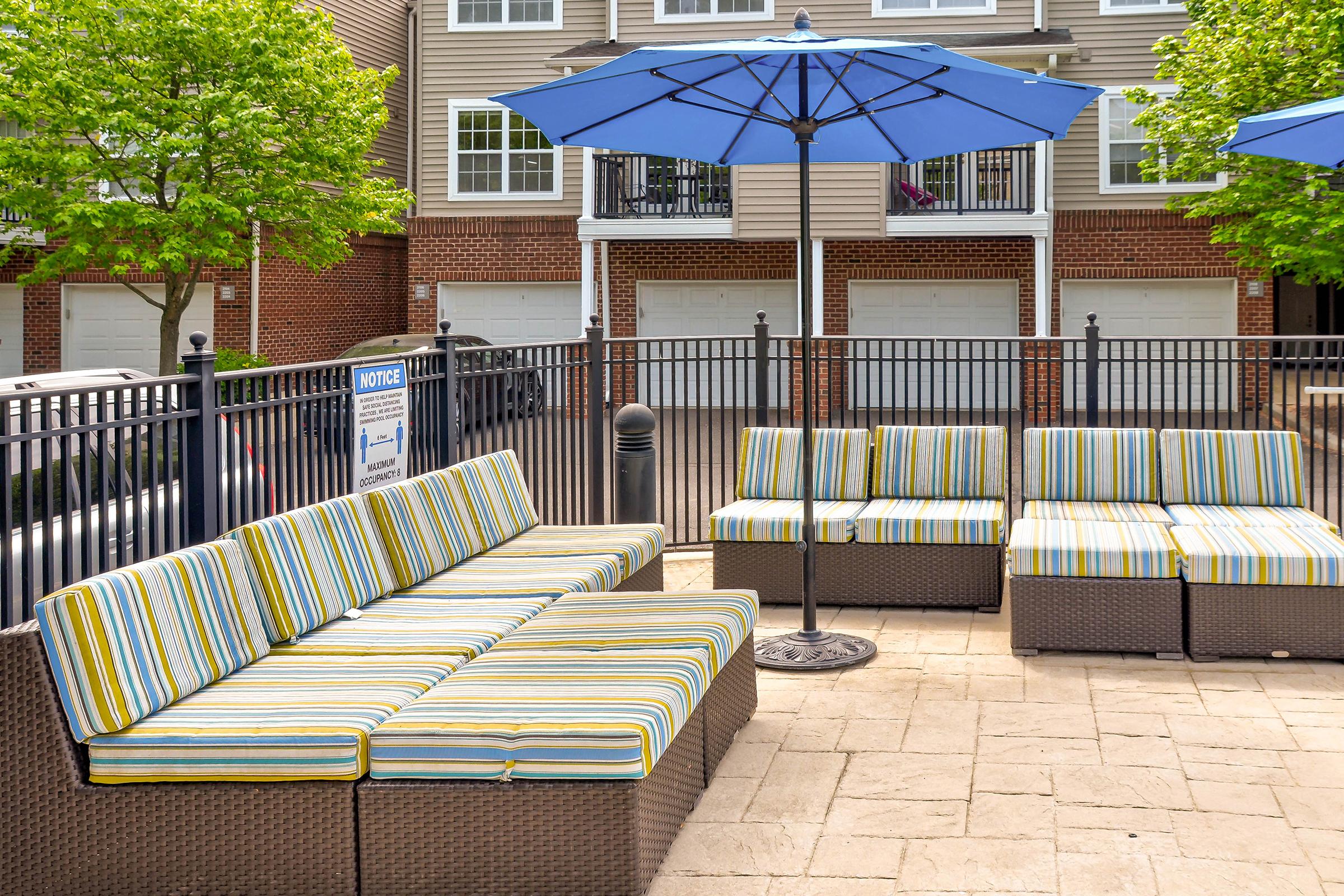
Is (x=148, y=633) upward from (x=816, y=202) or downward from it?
downward

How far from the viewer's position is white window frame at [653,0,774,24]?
72.3 ft

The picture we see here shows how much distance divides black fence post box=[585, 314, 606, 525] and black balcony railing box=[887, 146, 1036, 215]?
12.5 meters

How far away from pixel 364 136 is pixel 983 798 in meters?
16.7

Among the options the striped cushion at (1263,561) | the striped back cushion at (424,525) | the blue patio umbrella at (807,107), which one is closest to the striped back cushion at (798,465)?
the blue patio umbrella at (807,107)

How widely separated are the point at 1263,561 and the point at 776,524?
8.42 ft

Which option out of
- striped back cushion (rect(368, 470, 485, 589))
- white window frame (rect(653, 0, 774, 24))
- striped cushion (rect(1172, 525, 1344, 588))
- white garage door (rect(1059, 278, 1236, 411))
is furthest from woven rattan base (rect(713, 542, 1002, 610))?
white window frame (rect(653, 0, 774, 24))

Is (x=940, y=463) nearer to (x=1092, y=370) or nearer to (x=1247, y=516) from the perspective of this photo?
(x=1092, y=370)

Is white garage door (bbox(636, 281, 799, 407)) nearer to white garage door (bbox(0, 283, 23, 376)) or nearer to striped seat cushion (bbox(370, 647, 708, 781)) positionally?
white garage door (bbox(0, 283, 23, 376))

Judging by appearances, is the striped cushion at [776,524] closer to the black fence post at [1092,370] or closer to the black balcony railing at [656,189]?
the black fence post at [1092,370]

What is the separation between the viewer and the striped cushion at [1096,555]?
21.5 feet

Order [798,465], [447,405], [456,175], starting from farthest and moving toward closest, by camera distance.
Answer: [456,175] → [798,465] → [447,405]

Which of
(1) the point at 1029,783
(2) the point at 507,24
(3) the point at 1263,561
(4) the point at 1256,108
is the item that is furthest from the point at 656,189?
(1) the point at 1029,783

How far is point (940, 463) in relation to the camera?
8258 millimetres

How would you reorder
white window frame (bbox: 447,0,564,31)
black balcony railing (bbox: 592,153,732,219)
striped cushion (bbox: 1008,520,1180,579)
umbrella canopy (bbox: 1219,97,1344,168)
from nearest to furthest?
umbrella canopy (bbox: 1219,97,1344,168) < striped cushion (bbox: 1008,520,1180,579) < black balcony railing (bbox: 592,153,732,219) < white window frame (bbox: 447,0,564,31)
